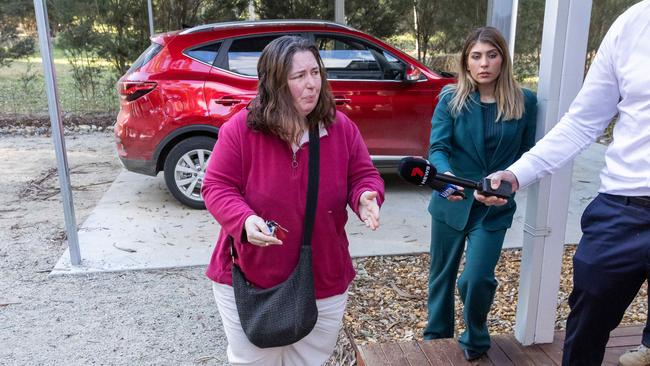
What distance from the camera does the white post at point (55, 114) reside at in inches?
150

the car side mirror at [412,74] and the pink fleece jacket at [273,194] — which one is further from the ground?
the car side mirror at [412,74]

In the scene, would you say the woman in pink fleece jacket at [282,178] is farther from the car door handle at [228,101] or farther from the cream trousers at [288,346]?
the car door handle at [228,101]

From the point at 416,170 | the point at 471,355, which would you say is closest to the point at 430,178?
the point at 416,170

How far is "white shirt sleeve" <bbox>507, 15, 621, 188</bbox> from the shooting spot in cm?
179

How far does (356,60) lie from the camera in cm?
589

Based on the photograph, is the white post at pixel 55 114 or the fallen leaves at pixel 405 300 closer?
the fallen leaves at pixel 405 300

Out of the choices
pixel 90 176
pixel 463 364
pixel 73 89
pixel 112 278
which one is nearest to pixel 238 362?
pixel 463 364

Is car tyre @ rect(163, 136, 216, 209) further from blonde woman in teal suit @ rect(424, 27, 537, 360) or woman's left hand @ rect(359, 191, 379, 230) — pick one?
woman's left hand @ rect(359, 191, 379, 230)

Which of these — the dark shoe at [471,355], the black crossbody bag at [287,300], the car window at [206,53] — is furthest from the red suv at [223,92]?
the black crossbody bag at [287,300]

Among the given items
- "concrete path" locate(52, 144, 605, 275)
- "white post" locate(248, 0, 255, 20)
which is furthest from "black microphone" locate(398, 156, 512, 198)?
"white post" locate(248, 0, 255, 20)

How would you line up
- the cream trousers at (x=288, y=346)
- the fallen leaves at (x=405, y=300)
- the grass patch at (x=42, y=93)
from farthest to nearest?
the grass patch at (x=42, y=93) → the fallen leaves at (x=405, y=300) → the cream trousers at (x=288, y=346)

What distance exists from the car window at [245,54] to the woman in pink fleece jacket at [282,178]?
12.5 ft

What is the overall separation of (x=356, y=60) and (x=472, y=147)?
361 centimetres

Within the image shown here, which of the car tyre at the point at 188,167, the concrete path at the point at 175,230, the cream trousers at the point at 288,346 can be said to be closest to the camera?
the cream trousers at the point at 288,346
